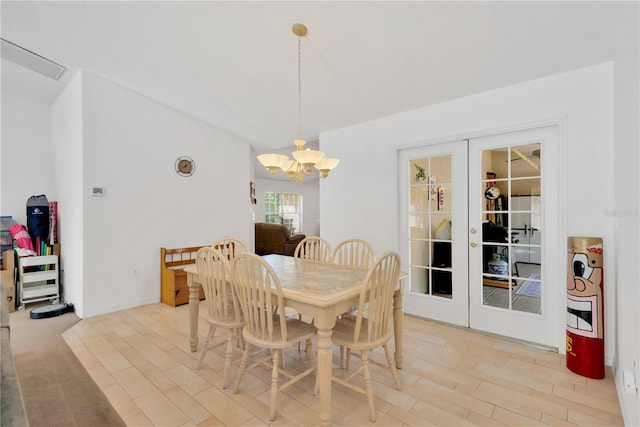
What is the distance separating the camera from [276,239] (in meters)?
6.39

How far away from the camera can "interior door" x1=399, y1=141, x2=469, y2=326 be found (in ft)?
9.97

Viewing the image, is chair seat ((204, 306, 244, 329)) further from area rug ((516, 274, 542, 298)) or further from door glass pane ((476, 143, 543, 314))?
area rug ((516, 274, 542, 298))

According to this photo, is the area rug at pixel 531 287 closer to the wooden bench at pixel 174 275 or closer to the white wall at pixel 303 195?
the wooden bench at pixel 174 275

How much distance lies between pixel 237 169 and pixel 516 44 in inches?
154

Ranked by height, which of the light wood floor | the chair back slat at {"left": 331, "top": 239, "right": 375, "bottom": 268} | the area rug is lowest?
the light wood floor

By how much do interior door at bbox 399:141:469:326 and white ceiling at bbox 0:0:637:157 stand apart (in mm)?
605

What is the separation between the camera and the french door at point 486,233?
2.59 m

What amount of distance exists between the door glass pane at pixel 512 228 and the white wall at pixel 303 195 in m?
5.92

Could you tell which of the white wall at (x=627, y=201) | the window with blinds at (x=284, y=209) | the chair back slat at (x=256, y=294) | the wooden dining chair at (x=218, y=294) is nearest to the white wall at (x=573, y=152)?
the white wall at (x=627, y=201)

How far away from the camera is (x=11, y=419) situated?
0.55 meters

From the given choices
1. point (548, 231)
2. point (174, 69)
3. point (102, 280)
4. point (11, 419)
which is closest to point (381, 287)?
point (11, 419)

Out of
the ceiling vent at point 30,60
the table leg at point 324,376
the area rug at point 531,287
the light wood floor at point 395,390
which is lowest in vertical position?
the light wood floor at point 395,390

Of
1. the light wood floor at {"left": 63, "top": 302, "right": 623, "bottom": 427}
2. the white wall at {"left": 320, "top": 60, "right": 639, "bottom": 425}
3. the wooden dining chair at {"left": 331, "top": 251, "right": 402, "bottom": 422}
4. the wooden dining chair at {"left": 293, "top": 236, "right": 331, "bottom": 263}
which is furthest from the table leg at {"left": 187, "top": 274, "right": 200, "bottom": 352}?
the white wall at {"left": 320, "top": 60, "right": 639, "bottom": 425}

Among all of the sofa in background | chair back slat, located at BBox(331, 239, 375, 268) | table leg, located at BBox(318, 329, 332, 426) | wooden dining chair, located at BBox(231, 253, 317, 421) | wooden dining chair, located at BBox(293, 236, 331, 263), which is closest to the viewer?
table leg, located at BBox(318, 329, 332, 426)
